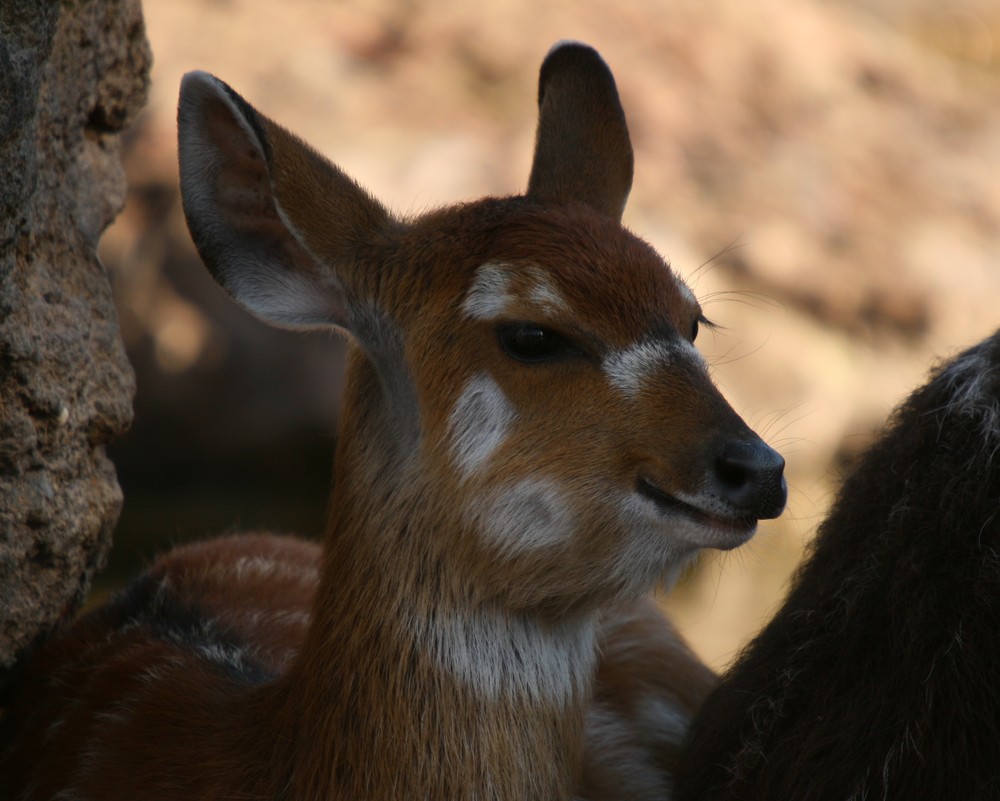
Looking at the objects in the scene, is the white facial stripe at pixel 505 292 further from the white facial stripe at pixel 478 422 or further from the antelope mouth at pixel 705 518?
the antelope mouth at pixel 705 518

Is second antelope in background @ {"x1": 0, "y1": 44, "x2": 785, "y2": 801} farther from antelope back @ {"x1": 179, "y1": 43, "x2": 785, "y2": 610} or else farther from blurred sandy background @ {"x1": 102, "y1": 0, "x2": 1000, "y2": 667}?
blurred sandy background @ {"x1": 102, "y1": 0, "x2": 1000, "y2": 667}

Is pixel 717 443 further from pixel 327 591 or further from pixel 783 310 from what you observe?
pixel 783 310

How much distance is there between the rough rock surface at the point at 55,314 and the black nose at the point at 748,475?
1.69 meters

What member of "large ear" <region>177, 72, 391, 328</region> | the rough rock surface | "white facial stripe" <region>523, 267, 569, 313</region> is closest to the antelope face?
"white facial stripe" <region>523, 267, 569, 313</region>

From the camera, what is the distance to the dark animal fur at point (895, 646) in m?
2.88

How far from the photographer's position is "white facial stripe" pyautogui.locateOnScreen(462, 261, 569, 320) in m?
3.02

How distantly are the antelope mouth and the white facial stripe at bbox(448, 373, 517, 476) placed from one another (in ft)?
1.12

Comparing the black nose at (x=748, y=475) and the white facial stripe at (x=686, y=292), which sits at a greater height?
the white facial stripe at (x=686, y=292)

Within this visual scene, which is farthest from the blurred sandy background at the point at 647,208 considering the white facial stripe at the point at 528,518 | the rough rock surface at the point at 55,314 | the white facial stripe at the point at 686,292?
the white facial stripe at the point at 528,518

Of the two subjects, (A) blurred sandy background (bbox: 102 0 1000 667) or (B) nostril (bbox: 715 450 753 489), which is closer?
(B) nostril (bbox: 715 450 753 489)

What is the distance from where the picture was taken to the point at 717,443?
2.88m

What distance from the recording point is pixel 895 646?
2.99m

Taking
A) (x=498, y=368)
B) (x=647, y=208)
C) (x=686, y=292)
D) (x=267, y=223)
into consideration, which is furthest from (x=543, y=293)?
(x=647, y=208)

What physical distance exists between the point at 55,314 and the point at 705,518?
1747mm
